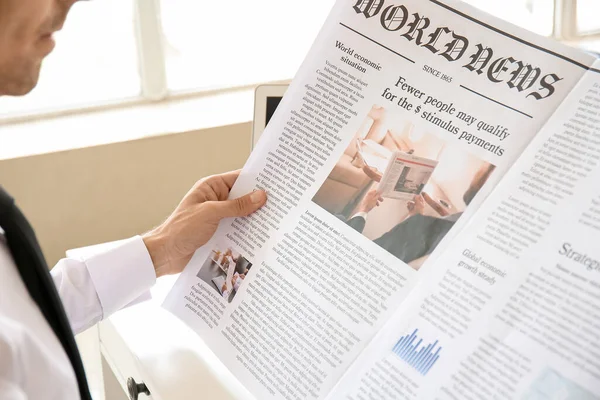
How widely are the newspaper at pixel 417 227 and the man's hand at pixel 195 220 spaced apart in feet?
0.06

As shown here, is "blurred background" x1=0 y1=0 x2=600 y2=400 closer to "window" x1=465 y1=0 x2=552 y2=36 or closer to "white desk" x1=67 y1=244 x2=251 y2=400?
"white desk" x1=67 y1=244 x2=251 y2=400

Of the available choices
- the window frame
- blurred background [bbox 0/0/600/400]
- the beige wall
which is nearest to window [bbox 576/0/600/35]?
the window frame

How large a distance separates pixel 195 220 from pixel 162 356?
17cm

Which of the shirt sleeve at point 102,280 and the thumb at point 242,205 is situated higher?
the thumb at point 242,205

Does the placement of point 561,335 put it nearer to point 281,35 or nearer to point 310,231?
point 310,231

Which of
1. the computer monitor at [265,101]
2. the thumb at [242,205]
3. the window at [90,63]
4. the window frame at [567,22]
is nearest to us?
the thumb at [242,205]

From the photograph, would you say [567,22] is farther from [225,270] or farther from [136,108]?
[225,270]

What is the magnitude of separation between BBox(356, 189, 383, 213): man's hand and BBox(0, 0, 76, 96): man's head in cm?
35

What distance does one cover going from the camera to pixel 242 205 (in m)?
0.73

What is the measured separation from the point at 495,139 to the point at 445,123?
55mm

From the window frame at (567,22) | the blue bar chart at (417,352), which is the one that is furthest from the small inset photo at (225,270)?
the window frame at (567,22)

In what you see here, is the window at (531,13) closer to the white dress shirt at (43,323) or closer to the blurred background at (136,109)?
the blurred background at (136,109)

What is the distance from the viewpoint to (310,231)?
2.19 ft

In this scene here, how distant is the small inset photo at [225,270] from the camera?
0.71 m
